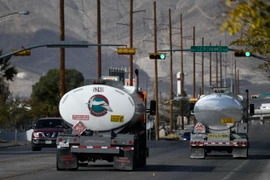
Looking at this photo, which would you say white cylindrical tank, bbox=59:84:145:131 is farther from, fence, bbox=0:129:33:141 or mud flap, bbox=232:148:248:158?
fence, bbox=0:129:33:141

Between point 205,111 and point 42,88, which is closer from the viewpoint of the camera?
point 205,111

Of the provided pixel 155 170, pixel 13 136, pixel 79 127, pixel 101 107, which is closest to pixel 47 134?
pixel 155 170

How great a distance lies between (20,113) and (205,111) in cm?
5623

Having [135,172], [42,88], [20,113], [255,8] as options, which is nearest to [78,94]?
[135,172]

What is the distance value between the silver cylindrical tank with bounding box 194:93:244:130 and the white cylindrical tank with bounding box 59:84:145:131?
993 centimetres

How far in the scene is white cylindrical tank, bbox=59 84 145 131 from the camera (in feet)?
93.4

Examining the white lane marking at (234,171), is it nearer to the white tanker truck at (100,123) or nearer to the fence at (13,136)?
the white tanker truck at (100,123)

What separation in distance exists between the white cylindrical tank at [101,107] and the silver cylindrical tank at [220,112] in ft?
32.6

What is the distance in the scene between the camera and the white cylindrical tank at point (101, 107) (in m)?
28.5

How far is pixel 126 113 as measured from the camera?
28.5 m

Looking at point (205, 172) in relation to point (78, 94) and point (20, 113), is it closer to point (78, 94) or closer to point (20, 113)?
point (78, 94)

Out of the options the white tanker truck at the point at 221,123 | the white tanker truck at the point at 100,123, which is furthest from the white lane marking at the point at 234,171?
the white tanker truck at the point at 100,123

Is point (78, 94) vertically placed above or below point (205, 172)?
above

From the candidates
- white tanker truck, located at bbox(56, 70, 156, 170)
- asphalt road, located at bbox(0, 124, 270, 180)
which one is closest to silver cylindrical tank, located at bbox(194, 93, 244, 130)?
asphalt road, located at bbox(0, 124, 270, 180)
